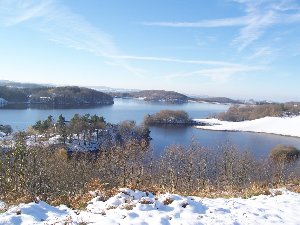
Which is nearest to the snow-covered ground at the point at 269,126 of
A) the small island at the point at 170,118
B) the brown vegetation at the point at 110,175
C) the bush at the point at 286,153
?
the small island at the point at 170,118

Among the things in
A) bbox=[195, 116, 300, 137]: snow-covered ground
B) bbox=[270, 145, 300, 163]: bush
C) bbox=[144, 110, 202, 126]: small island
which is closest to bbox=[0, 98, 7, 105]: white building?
bbox=[144, 110, 202, 126]: small island

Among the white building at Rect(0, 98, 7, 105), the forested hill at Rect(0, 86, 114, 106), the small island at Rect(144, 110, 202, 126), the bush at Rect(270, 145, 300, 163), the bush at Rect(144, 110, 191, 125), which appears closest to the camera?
the bush at Rect(270, 145, 300, 163)

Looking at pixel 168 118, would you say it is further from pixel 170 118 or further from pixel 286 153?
pixel 286 153

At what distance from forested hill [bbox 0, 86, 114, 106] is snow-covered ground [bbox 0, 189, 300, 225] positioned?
165 meters

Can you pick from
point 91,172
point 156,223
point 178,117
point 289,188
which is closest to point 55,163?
point 91,172

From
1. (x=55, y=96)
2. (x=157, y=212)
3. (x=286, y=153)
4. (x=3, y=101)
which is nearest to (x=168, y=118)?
(x=286, y=153)

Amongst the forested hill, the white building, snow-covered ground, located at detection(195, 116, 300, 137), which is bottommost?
snow-covered ground, located at detection(195, 116, 300, 137)

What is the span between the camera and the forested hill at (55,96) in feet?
570

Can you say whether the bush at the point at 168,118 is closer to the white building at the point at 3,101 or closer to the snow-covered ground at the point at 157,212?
the white building at the point at 3,101

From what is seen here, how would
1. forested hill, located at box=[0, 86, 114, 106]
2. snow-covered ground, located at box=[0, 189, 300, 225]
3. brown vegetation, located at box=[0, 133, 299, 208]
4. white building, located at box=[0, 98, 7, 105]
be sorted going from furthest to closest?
forested hill, located at box=[0, 86, 114, 106]
white building, located at box=[0, 98, 7, 105]
brown vegetation, located at box=[0, 133, 299, 208]
snow-covered ground, located at box=[0, 189, 300, 225]

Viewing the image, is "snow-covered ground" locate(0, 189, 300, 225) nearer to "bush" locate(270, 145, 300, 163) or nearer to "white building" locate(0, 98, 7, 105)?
"bush" locate(270, 145, 300, 163)

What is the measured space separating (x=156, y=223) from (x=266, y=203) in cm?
319

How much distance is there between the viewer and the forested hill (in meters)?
174

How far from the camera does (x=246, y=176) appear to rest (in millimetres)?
38000
